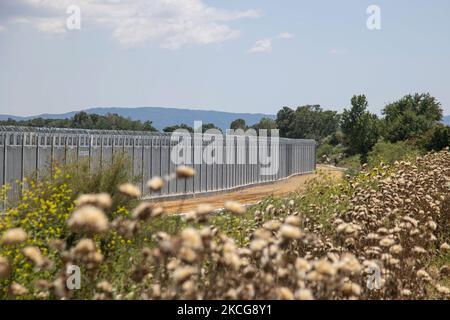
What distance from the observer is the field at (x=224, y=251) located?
15.1ft

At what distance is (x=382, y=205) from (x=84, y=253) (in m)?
6.95

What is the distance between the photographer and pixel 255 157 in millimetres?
44125

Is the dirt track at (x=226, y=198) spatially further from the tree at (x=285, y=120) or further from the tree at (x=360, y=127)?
the tree at (x=285, y=120)

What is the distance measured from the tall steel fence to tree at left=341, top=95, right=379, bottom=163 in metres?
16.3

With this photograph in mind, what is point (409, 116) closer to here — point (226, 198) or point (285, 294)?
point (226, 198)

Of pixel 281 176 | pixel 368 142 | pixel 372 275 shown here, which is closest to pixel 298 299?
pixel 372 275

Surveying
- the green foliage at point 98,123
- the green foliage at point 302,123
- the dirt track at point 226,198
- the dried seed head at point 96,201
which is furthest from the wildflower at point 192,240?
the green foliage at point 302,123

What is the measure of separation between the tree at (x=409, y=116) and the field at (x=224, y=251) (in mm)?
A: 57566

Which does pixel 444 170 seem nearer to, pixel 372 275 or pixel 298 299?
pixel 372 275

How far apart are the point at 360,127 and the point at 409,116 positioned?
9593mm

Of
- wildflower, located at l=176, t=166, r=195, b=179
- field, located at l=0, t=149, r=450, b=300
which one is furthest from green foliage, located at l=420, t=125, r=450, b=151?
wildflower, located at l=176, t=166, r=195, b=179

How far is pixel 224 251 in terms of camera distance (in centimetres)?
494

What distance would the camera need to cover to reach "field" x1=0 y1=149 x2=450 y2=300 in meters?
4.59
